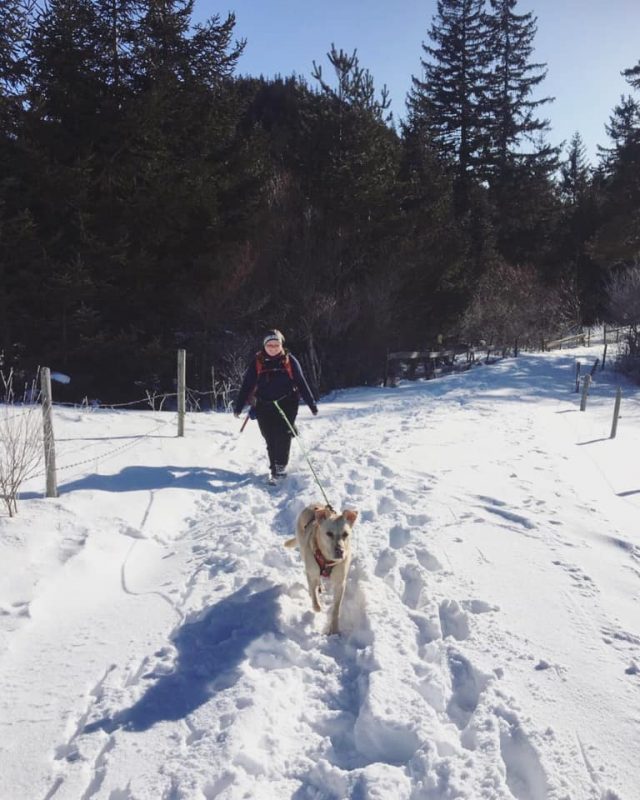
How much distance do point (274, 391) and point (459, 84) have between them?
105ft

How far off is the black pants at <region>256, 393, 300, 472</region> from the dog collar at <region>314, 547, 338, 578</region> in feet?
11.2

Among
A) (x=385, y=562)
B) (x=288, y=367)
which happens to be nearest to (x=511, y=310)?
(x=288, y=367)

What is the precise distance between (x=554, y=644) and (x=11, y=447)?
5.17 m

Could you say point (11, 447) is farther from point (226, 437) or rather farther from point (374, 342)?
point (374, 342)

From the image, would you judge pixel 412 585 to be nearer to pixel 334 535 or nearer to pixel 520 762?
pixel 334 535

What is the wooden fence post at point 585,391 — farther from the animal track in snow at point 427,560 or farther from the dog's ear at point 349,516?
the dog's ear at point 349,516

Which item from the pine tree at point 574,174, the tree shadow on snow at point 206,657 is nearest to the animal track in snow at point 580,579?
the tree shadow on snow at point 206,657

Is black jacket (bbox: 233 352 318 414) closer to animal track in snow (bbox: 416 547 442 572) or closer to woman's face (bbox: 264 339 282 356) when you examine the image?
woman's face (bbox: 264 339 282 356)

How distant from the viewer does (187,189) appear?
48.9ft

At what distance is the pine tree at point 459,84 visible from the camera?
32.1 meters

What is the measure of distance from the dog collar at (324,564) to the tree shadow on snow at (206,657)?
19.2 inches

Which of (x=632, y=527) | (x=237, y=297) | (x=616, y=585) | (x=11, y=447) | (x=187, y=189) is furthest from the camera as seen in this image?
(x=237, y=297)

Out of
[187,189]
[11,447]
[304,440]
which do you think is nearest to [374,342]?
[187,189]

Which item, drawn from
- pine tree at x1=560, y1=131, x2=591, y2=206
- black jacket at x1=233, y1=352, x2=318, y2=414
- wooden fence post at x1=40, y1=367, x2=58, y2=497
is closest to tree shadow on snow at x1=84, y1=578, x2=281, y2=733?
wooden fence post at x1=40, y1=367, x2=58, y2=497
